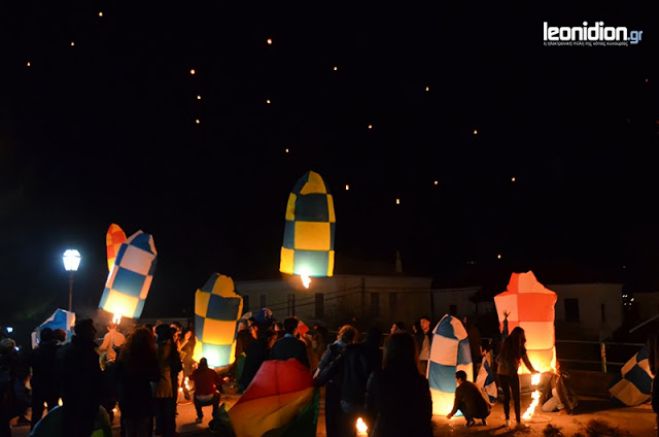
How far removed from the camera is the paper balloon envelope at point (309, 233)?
1184 cm

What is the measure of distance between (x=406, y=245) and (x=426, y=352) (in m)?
43.3

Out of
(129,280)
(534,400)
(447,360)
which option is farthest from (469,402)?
(129,280)

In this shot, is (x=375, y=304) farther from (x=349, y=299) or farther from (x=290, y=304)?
(x=290, y=304)

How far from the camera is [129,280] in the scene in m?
14.1

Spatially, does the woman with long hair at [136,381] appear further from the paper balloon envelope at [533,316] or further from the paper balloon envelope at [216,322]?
the paper balloon envelope at [533,316]

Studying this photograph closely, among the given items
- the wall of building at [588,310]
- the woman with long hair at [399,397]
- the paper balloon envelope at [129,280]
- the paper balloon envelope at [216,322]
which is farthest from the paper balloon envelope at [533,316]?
the wall of building at [588,310]

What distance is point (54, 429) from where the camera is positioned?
686cm

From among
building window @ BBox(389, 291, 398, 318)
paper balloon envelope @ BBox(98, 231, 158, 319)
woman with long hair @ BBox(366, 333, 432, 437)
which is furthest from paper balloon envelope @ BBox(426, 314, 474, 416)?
building window @ BBox(389, 291, 398, 318)

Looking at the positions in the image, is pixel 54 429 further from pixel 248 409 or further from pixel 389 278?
pixel 389 278

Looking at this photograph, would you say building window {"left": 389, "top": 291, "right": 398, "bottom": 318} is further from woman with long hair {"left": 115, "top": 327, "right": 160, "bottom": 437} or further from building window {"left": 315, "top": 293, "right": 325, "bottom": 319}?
woman with long hair {"left": 115, "top": 327, "right": 160, "bottom": 437}

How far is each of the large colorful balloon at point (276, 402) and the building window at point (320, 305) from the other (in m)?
36.4

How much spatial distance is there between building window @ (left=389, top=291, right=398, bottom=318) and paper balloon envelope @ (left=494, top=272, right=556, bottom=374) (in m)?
32.3

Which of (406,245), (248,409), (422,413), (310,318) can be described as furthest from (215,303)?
(406,245)

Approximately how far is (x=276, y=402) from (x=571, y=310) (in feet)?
116
